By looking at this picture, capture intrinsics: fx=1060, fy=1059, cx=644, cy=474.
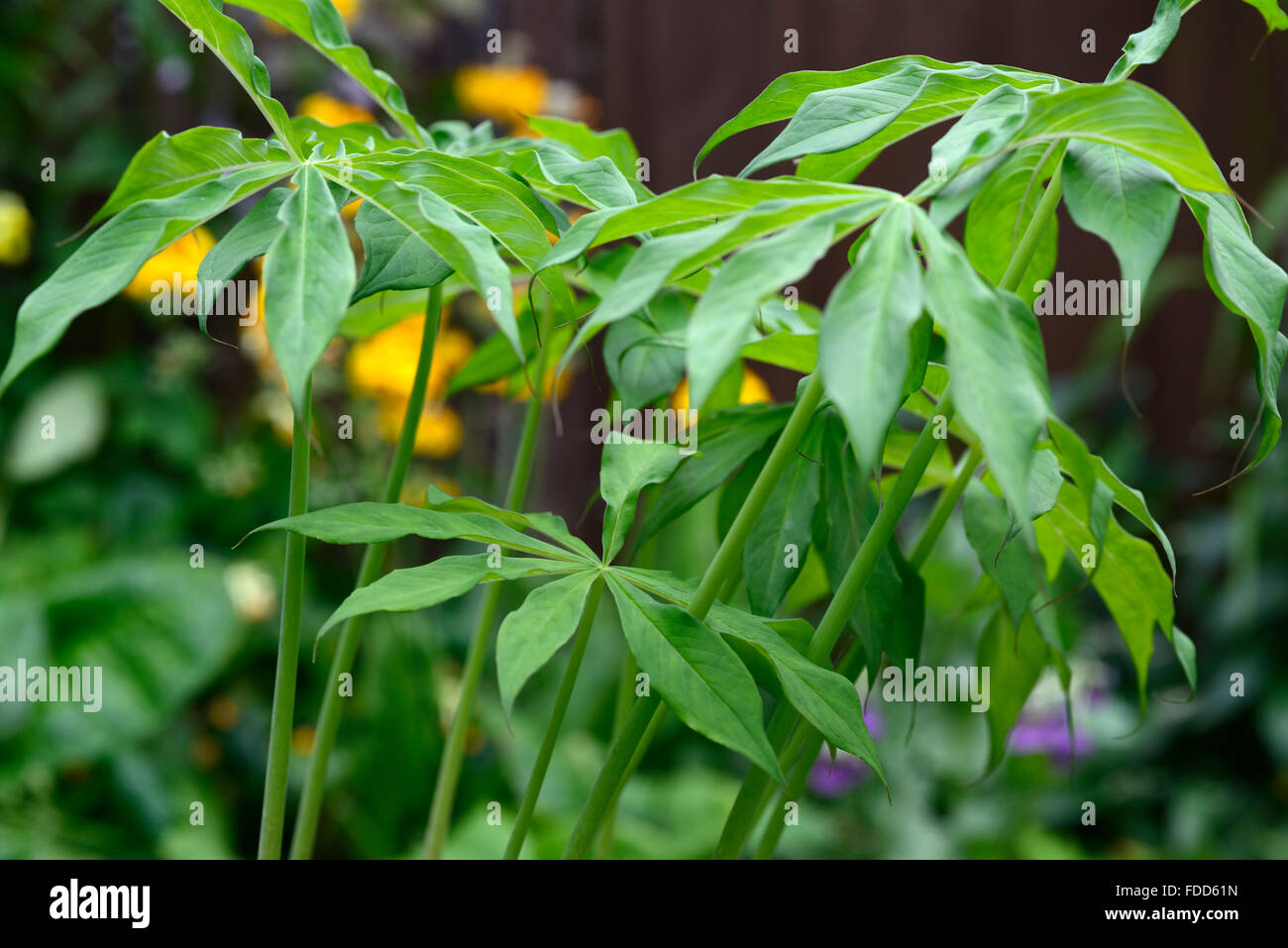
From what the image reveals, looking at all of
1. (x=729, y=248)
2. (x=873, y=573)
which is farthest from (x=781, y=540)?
(x=729, y=248)

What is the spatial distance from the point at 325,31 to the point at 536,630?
0.27 m

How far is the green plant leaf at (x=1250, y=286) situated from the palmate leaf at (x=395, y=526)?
0.23 meters

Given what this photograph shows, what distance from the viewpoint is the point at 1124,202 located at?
0.31 meters

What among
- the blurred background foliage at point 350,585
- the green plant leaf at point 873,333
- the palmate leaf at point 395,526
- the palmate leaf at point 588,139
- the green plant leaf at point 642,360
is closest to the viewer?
the green plant leaf at point 873,333

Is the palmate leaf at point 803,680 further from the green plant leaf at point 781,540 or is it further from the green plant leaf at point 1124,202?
the green plant leaf at point 1124,202

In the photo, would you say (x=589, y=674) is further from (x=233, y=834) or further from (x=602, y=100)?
(x=602, y=100)

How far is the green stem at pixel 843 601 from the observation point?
0.35m

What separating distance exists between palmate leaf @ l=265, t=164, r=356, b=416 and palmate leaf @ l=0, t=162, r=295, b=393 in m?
0.03

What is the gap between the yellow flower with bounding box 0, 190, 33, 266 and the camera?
4.66 ft

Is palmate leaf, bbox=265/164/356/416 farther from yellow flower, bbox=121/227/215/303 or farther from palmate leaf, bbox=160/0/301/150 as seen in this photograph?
yellow flower, bbox=121/227/215/303

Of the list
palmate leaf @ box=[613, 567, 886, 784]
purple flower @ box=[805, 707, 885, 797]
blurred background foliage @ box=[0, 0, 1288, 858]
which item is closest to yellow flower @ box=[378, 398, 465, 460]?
Result: blurred background foliage @ box=[0, 0, 1288, 858]

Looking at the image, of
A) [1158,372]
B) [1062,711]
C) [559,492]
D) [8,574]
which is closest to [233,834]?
[8,574]

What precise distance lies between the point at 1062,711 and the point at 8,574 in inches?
55.4

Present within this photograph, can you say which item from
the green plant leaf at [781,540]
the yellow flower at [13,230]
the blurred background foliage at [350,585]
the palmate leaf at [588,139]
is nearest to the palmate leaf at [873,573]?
the green plant leaf at [781,540]
